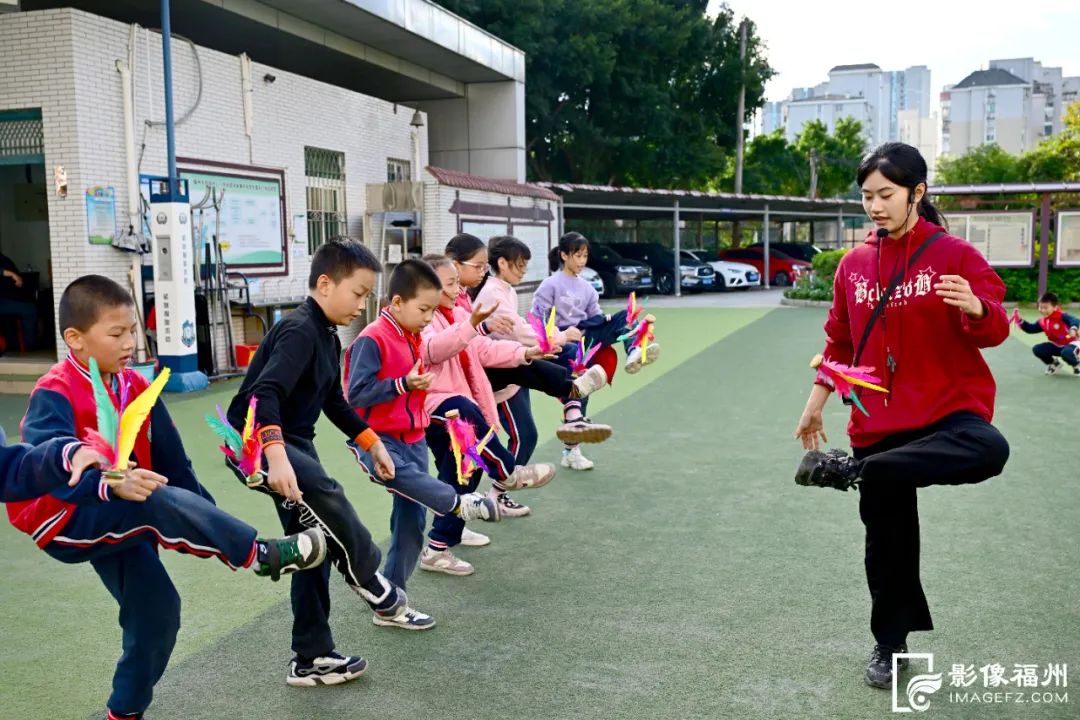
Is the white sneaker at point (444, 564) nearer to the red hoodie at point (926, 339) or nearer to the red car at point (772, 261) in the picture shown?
the red hoodie at point (926, 339)

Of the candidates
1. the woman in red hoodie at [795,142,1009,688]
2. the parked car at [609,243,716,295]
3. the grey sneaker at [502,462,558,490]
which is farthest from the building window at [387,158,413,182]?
the woman in red hoodie at [795,142,1009,688]

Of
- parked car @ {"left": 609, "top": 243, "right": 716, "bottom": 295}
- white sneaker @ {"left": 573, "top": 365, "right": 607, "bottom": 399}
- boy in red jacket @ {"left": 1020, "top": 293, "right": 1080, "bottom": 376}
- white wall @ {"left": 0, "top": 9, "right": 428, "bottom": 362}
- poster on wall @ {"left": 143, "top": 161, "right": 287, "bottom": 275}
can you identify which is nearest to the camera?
white sneaker @ {"left": 573, "top": 365, "right": 607, "bottom": 399}

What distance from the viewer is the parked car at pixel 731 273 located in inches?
1213

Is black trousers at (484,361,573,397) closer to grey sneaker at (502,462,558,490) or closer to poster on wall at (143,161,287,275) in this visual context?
grey sneaker at (502,462,558,490)

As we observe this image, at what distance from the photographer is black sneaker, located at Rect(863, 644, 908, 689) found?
3598 millimetres

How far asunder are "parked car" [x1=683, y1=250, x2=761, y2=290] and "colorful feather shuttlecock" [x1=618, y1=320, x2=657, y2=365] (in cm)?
2384

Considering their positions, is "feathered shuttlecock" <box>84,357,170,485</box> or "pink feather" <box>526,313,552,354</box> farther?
"pink feather" <box>526,313,552,354</box>

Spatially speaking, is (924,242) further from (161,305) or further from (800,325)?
(800,325)

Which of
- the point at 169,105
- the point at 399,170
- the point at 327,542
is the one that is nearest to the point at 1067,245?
the point at 399,170

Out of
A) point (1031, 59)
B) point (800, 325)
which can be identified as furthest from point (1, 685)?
point (1031, 59)

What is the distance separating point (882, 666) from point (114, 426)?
2710 mm

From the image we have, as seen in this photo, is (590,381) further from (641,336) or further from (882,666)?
(882,666)

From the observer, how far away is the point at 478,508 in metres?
4.28

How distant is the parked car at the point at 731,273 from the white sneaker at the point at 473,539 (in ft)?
84.1
